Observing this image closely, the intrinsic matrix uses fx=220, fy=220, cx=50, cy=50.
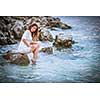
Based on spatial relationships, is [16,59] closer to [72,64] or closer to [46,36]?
[46,36]

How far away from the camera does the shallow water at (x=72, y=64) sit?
2.29 metres

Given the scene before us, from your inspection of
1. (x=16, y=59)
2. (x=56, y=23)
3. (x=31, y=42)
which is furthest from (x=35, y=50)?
(x=56, y=23)

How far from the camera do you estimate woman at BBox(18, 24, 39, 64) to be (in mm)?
2316

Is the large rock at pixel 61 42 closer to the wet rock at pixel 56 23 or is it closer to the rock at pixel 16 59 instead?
the wet rock at pixel 56 23

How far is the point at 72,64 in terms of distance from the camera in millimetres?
2295

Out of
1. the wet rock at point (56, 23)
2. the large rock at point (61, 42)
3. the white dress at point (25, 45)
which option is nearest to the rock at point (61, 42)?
the large rock at point (61, 42)

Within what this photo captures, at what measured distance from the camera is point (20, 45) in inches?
91.1

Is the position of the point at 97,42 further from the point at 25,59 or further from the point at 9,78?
the point at 9,78

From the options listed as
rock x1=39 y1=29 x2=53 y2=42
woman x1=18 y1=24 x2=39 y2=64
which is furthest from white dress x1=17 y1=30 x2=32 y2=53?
rock x1=39 y1=29 x2=53 y2=42

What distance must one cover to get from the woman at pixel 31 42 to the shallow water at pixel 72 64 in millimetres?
82

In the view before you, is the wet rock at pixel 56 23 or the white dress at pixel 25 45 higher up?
the wet rock at pixel 56 23

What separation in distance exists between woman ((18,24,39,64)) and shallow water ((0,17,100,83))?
0.27 ft
